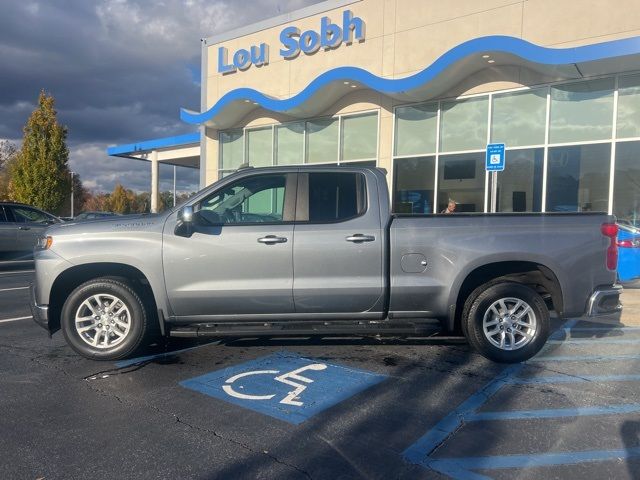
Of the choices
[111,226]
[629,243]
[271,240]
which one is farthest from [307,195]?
[629,243]

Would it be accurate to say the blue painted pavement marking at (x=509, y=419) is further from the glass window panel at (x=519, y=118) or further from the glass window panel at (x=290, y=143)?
the glass window panel at (x=290, y=143)

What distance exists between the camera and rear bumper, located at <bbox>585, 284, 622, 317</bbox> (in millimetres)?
4906

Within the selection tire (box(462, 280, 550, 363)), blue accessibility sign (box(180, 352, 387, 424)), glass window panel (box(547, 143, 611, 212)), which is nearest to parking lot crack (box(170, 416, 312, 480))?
blue accessibility sign (box(180, 352, 387, 424))

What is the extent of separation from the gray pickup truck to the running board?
0.5 inches

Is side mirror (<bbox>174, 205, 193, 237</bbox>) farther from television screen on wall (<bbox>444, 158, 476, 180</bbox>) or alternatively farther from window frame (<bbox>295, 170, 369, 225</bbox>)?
television screen on wall (<bbox>444, 158, 476, 180</bbox>)

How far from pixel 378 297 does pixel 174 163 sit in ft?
79.3

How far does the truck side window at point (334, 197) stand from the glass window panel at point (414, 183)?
8965mm

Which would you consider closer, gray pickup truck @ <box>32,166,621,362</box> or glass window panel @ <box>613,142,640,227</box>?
gray pickup truck @ <box>32,166,621,362</box>

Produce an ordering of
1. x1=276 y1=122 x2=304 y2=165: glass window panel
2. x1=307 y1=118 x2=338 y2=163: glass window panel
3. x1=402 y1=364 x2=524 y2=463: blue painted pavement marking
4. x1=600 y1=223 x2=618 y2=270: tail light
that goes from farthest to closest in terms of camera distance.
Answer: x1=276 y1=122 x2=304 y2=165: glass window panel → x1=307 y1=118 x2=338 y2=163: glass window panel → x1=600 y1=223 x2=618 y2=270: tail light → x1=402 y1=364 x2=524 y2=463: blue painted pavement marking

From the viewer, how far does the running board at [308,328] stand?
15.7 feet

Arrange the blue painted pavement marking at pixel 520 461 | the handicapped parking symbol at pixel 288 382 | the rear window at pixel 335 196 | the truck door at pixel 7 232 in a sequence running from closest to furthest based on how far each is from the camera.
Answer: the blue painted pavement marking at pixel 520 461 → the handicapped parking symbol at pixel 288 382 → the rear window at pixel 335 196 → the truck door at pixel 7 232

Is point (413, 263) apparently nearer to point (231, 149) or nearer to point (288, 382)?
point (288, 382)

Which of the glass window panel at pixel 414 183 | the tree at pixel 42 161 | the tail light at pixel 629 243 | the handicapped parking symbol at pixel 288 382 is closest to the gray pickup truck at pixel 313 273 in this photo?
the handicapped parking symbol at pixel 288 382

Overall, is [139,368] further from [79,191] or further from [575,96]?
[79,191]
